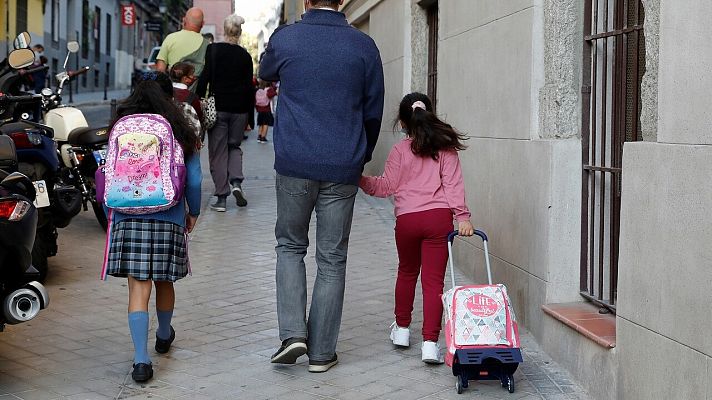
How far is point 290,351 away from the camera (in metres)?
5.61

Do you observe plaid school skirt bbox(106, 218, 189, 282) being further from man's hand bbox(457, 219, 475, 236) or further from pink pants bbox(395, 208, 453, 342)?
man's hand bbox(457, 219, 475, 236)

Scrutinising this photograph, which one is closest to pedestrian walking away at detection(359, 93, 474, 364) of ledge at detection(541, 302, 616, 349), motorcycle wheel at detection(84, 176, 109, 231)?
ledge at detection(541, 302, 616, 349)

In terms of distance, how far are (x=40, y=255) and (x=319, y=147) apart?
3158 mm

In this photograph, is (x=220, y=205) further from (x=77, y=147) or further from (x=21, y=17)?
(x=21, y=17)

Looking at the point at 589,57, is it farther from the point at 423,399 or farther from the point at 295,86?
the point at 423,399

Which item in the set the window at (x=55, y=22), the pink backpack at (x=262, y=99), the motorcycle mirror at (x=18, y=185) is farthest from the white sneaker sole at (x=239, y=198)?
the window at (x=55, y=22)

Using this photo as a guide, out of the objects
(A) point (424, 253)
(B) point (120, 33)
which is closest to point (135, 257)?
(A) point (424, 253)

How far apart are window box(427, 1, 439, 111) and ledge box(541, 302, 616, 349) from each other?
5.41m

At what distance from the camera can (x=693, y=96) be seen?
416 cm

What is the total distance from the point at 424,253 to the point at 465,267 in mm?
2448

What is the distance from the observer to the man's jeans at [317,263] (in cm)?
564

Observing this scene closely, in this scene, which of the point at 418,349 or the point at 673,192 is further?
the point at 418,349

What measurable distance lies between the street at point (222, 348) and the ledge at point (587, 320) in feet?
0.97

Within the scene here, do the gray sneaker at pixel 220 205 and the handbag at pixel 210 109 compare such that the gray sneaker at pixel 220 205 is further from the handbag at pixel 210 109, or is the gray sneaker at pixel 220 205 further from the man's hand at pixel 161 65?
the man's hand at pixel 161 65
